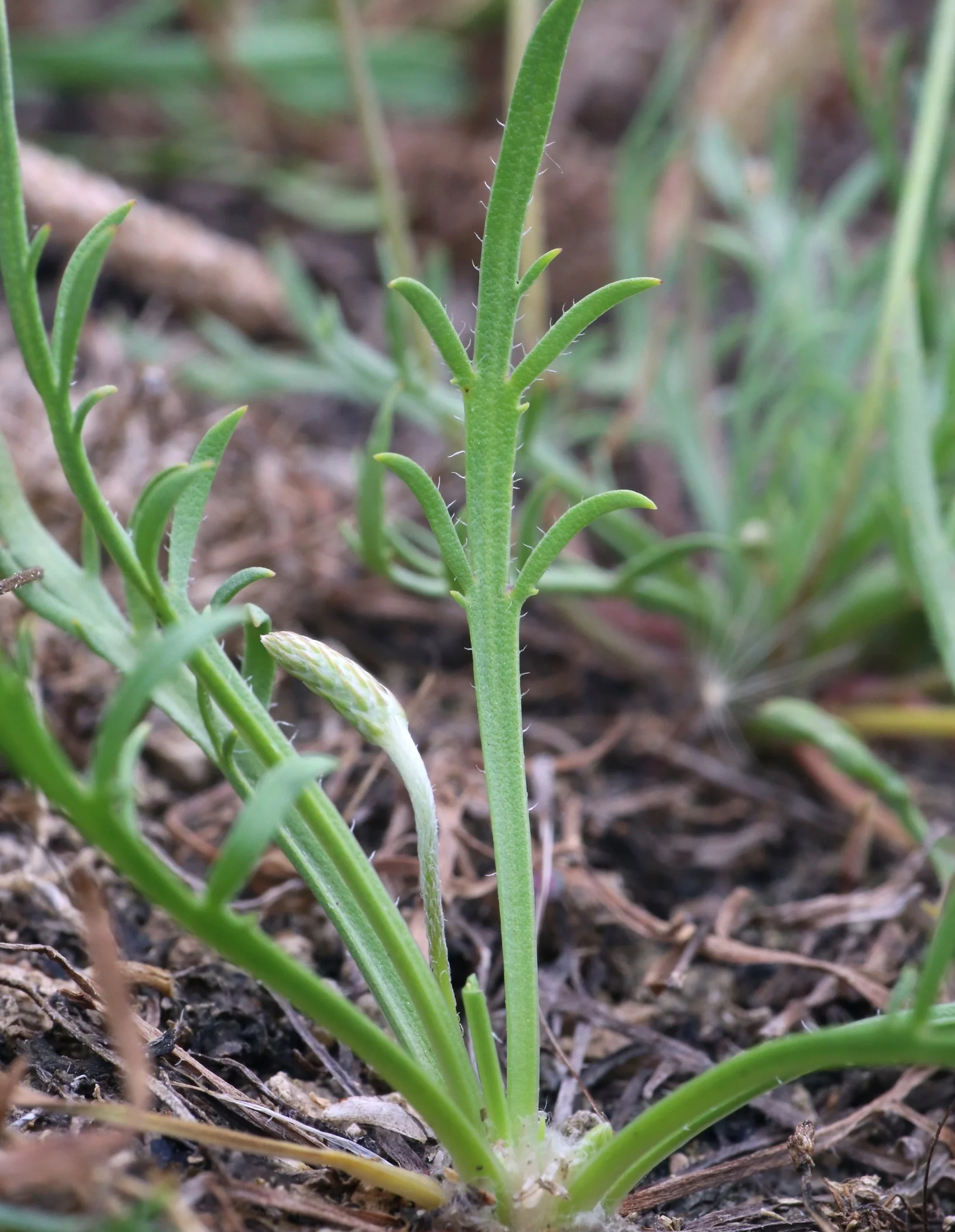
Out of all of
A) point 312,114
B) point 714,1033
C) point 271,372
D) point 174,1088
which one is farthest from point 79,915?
point 312,114

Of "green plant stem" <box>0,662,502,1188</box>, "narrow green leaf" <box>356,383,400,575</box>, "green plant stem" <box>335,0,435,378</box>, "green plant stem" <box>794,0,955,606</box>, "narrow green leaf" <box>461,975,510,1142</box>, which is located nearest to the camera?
"green plant stem" <box>0,662,502,1188</box>

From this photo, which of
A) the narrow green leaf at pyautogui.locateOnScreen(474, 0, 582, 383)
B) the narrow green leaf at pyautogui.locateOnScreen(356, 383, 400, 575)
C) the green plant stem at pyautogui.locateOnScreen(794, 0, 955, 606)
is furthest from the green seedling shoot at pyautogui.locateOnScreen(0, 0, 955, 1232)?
the green plant stem at pyautogui.locateOnScreen(794, 0, 955, 606)

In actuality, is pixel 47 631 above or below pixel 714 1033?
above

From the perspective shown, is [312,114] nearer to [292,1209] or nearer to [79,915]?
[79,915]

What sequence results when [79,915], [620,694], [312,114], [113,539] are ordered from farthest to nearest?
[312,114]
[620,694]
[79,915]
[113,539]

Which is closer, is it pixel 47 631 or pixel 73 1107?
pixel 73 1107

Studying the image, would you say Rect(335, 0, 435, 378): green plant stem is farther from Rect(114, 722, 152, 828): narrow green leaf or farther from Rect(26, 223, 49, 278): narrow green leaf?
Rect(114, 722, 152, 828): narrow green leaf

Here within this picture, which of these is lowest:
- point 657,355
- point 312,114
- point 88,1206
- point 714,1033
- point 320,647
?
point 714,1033
